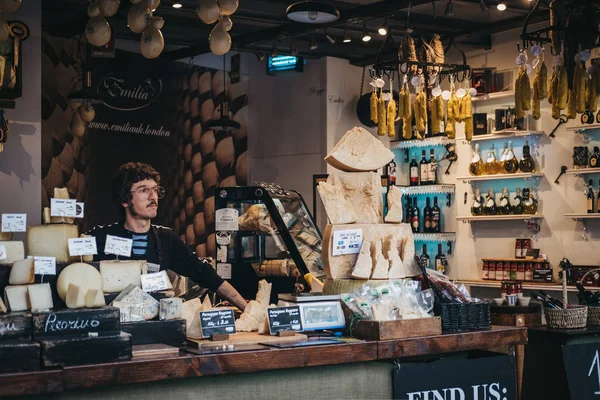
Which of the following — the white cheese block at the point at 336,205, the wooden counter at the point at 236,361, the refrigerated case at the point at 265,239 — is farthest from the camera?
the refrigerated case at the point at 265,239

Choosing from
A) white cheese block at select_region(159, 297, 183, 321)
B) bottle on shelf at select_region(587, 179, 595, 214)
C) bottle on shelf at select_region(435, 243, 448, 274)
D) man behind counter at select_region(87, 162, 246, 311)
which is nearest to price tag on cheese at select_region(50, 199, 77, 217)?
white cheese block at select_region(159, 297, 183, 321)

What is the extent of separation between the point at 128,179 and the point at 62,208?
4.11 ft

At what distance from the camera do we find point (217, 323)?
3.25m

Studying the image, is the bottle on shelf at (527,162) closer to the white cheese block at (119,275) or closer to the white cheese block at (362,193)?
the white cheese block at (362,193)

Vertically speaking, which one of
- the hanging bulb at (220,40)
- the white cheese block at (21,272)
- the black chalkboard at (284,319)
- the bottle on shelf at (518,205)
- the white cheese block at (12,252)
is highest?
the hanging bulb at (220,40)

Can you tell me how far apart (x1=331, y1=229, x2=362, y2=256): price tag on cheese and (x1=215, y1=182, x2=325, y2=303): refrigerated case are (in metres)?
1.85

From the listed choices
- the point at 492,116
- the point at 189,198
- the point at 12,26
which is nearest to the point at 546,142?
the point at 492,116

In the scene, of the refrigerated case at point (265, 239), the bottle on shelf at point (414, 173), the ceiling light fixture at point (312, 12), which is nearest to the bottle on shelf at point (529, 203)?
the bottle on shelf at point (414, 173)

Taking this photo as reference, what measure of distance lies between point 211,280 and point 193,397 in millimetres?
A: 1634

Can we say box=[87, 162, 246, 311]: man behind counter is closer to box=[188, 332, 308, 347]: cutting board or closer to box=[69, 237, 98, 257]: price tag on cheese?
box=[188, 332, 308, 347]: cutting board

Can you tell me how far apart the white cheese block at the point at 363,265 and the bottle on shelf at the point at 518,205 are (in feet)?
15.4

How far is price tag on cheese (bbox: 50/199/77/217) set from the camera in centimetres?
322

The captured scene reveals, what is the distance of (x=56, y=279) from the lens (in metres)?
3.13

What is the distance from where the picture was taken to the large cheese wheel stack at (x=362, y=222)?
3856 mm
